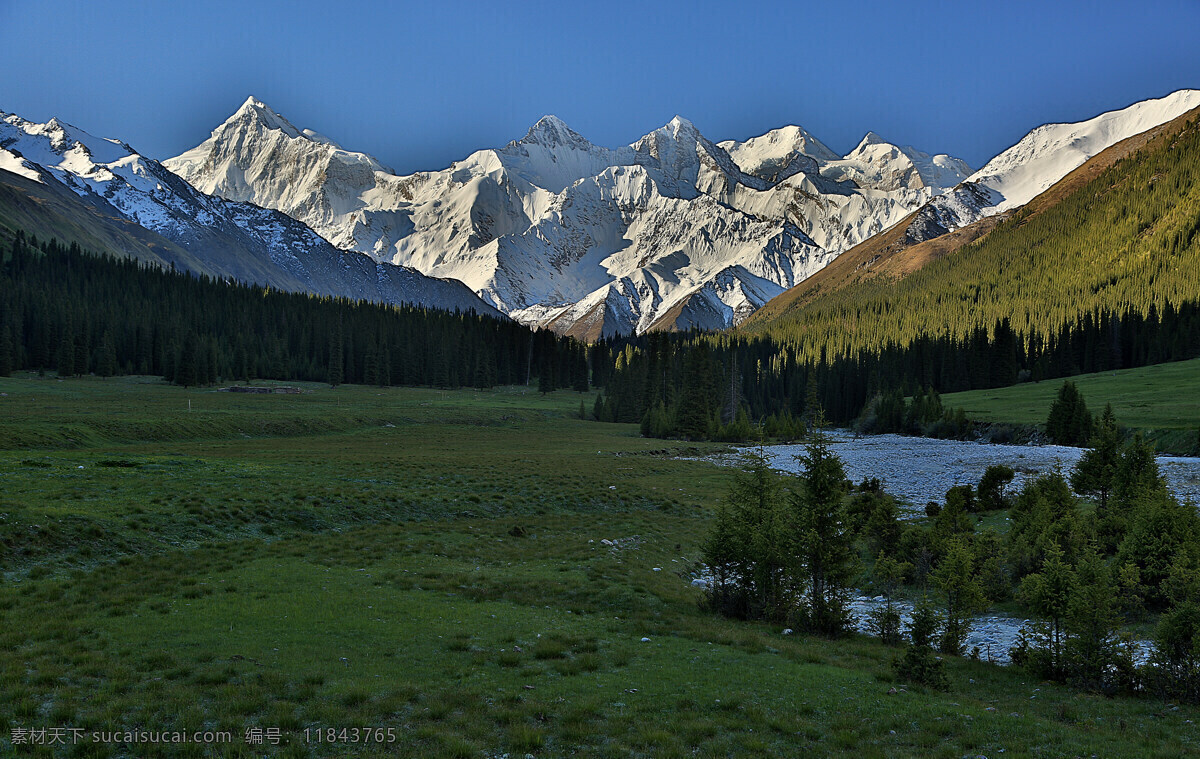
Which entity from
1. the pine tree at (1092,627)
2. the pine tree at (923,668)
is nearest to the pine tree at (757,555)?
the pine tree at (923,668)

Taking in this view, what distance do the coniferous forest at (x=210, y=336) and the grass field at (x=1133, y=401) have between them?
111m

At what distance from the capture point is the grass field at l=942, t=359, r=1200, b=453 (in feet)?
197

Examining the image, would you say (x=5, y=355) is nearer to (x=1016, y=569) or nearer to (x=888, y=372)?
(x=1016, y=569)

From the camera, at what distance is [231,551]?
24.6 meters

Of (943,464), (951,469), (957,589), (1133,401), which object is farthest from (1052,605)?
(1133,401)

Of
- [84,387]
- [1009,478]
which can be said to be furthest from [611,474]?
[84,387]

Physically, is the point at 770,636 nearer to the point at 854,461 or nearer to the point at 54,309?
→ the point at 854,461

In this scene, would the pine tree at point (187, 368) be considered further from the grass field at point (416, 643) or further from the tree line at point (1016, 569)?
the tree line at point (1016, 569)

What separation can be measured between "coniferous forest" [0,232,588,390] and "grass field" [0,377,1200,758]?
4301 inches

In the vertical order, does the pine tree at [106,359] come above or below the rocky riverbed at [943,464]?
above

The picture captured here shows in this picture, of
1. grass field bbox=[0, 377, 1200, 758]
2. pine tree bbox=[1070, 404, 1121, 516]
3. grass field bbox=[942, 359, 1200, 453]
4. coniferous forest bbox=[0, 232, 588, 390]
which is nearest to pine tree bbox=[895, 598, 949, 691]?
grass field bbox=[0, 377, 1200, 758]

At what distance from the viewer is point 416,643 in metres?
Result: 15.5

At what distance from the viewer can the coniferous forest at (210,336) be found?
4956 inches

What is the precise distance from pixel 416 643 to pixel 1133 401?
96065mm
